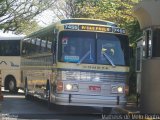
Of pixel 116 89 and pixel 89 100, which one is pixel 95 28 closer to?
pixel 116 89

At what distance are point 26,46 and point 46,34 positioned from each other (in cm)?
650

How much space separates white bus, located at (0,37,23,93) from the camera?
103 feet

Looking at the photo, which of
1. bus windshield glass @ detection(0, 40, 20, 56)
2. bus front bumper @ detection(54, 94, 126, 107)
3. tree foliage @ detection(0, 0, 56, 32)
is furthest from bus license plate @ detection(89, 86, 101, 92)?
tree foliage @ detection(0, 0, 56, 32)

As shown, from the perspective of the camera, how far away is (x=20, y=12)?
5256cm

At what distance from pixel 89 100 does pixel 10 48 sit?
15.5 m

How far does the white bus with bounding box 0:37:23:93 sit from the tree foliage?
19037 millimetres

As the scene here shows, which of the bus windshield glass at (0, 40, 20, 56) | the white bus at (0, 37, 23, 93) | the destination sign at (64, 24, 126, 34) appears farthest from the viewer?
the bus windshield glass at (0, 40, 20, 56)

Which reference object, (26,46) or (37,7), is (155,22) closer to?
(26,46)

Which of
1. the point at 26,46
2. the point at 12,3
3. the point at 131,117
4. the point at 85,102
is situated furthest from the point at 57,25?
the point at 12,3

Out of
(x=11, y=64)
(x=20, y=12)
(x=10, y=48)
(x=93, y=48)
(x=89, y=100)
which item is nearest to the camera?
(x=89, y=100)

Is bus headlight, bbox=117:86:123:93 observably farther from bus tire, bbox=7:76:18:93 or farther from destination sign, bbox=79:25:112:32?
bus tire, bbox=7:76:18:93

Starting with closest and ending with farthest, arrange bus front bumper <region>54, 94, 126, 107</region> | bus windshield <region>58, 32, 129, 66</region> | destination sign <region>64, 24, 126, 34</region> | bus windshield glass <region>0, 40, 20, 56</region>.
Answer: bus front bumper <region>54, 94, 126, 107</region>
bus windshield <region>58, 32, 129, 66</region>
destination sign <region>64, 24, 126, 34</region>
bus windshield glass <region>0, 40, 20, 56</region>

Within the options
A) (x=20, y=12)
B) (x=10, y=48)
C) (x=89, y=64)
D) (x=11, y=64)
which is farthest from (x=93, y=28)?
(x=20, y=12)

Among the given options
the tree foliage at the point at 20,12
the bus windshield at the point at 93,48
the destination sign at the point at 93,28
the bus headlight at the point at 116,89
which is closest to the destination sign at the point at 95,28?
the destination sign at the point at 93,28
